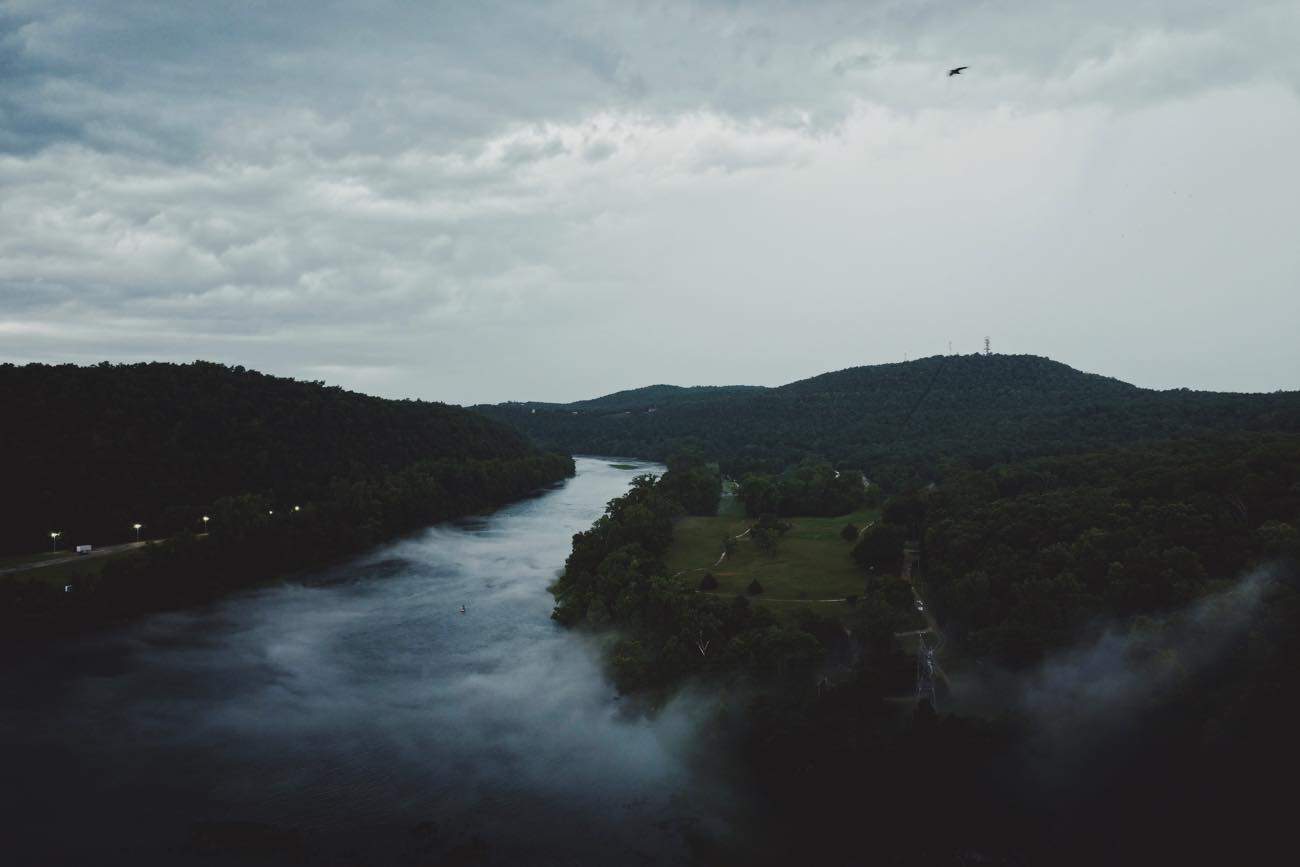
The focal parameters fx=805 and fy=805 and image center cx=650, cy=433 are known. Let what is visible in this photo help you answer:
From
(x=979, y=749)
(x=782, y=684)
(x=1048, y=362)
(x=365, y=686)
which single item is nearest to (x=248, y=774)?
(x=365, y=686)

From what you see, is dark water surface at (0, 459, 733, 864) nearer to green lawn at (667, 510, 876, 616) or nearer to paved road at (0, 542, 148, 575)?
paved road at (0, 542, 148, 575)

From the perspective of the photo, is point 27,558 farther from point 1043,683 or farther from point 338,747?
point 1043,683

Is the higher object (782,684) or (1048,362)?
(1048,362)

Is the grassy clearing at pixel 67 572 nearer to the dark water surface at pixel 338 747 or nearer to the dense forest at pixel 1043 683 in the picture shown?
the dark water surface at pixel 338 747

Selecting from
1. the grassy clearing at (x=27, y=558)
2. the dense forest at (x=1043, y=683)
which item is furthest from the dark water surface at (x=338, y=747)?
the grassy clearing at (x=27, y=558)

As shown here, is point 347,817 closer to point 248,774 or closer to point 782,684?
point 248,774

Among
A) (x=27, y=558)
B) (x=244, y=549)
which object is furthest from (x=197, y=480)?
(x=27, y=558)

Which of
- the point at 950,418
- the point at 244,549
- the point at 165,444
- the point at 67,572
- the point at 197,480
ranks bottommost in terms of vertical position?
the point at 67,572
